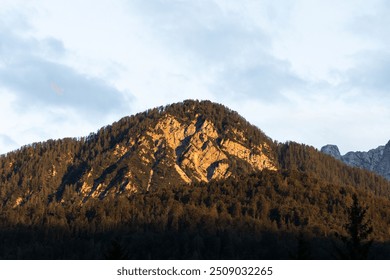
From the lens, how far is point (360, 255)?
7256 cm
